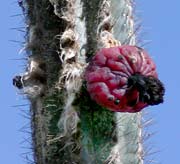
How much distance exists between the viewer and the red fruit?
645cm

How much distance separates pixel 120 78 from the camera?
647 centimetres

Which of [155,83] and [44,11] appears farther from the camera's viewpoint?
[44,11]

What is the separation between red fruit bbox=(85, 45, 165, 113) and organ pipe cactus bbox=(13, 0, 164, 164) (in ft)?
0.09

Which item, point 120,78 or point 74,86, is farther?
point 74,86

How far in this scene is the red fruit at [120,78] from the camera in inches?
254

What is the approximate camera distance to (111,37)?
6781 millimetres

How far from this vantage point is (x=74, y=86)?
663 centimetres

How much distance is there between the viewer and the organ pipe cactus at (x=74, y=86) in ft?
21.4

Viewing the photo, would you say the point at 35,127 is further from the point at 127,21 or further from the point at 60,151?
the point at 127,21

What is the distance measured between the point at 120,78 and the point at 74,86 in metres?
0.31

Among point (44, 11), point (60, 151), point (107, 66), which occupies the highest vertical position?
point (44, 11)

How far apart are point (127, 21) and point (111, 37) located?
6.8 inches

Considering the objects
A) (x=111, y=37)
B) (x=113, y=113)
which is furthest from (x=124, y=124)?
(x=111, y=37)

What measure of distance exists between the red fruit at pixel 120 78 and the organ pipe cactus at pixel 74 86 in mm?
27
